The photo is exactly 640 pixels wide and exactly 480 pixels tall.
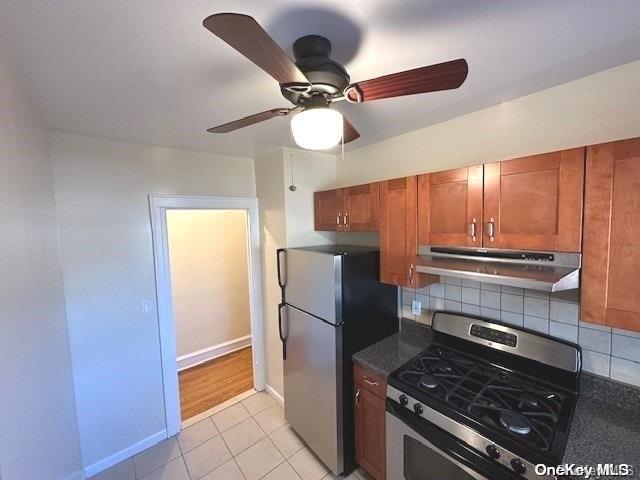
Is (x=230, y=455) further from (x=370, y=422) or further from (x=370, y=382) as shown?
(x=370, y=382)

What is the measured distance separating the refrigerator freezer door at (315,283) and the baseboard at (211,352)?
2.07 meters

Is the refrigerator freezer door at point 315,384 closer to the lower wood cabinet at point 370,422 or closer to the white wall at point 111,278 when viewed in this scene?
the lower wood cabinet at point 370,422

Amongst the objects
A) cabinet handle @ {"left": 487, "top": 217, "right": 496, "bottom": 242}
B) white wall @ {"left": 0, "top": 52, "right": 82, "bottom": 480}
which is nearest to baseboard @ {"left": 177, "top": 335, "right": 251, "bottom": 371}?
white wall @ {"left": 0, "top": 52, "right": 82, "bottom": 480}

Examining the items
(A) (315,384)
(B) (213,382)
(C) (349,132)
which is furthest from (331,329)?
(B) (213,382)

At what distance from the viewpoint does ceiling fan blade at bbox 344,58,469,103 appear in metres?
0.79

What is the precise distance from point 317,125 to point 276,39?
13.8 inches

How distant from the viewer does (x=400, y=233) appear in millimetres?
1808

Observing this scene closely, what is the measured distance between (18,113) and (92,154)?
83cm

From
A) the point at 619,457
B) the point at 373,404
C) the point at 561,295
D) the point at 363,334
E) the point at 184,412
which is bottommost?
the point at 184,412

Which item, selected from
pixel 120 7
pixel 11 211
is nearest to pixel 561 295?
pixel 120 7

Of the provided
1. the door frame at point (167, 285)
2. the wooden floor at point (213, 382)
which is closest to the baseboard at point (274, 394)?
the wooden floor at point (213, 382)

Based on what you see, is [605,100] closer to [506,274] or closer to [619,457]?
[506,274]

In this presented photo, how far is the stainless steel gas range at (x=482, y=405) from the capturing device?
3.77 ft

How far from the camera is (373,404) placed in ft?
5.69
